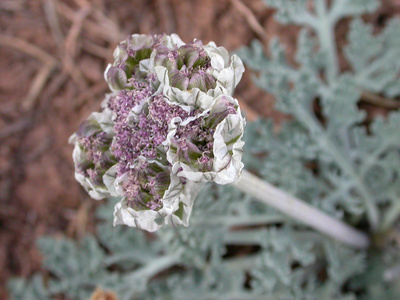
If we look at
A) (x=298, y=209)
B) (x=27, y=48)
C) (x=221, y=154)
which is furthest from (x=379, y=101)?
(x=27, y=48)

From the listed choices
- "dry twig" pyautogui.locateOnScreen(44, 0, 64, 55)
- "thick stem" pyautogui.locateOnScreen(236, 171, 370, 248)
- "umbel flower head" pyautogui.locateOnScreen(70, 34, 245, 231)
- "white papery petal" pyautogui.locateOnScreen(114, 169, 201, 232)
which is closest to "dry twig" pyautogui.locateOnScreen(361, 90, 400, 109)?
"thick stem" pyautogui.locateOnScreen(236, 171, 370, 248)

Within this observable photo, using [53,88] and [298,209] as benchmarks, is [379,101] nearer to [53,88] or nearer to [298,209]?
[298,209]

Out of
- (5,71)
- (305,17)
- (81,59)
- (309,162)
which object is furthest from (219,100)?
(5,71)

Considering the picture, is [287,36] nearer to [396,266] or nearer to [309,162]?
[309,162]

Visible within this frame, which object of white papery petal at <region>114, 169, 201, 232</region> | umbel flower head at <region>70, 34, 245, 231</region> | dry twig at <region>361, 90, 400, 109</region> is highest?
dry twig at <region>361, 90, 400, 109</region>

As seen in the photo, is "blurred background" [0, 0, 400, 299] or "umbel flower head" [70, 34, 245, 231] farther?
"blurred background" [0, 0, 400, 299]

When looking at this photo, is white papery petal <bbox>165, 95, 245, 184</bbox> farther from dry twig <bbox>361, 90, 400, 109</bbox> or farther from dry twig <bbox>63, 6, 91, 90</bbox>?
Answer: dry twig <bbox>63, 6, 91, 90</bbox>
